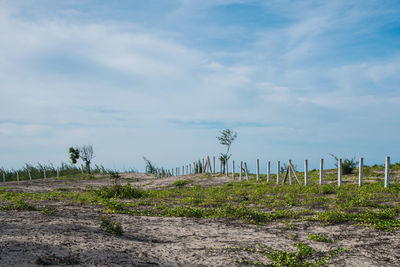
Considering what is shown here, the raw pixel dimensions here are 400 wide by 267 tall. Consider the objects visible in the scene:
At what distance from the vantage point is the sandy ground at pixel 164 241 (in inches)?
232

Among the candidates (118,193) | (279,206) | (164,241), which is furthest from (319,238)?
(118,193)

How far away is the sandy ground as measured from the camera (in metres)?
5.90

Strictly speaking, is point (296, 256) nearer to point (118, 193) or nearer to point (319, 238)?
point (319, 238)

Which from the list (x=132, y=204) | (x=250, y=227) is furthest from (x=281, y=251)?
(x=132, y=204)

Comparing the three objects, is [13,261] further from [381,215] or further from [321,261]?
[381,215]

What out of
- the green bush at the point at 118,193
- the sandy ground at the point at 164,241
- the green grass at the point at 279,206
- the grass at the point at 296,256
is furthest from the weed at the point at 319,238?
the green bush at the point at 118,193

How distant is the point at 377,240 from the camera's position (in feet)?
25.6

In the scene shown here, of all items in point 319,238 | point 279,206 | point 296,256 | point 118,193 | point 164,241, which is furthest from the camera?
point 118,193

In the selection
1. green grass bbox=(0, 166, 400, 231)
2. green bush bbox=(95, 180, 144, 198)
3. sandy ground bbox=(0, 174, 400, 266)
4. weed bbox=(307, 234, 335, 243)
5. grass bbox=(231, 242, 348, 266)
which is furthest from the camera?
green bush bbox=(95, 180, 144, 198)

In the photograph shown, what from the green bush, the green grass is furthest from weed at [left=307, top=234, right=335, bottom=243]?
the green bush

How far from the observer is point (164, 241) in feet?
24.1

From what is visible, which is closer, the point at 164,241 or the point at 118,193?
the point at 164,241

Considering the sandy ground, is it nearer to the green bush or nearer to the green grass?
the green grass

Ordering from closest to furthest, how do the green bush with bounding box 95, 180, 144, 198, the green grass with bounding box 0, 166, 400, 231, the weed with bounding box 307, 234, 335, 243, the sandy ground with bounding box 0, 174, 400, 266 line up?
the sandy ground with bounding box 0, 174, 400, 266, the weed with bounding box 307, 234, 335, 243, the green grass with bounding box 0, 166, 400, 231, the green bush with bounding box 95, 180, 144, 198
